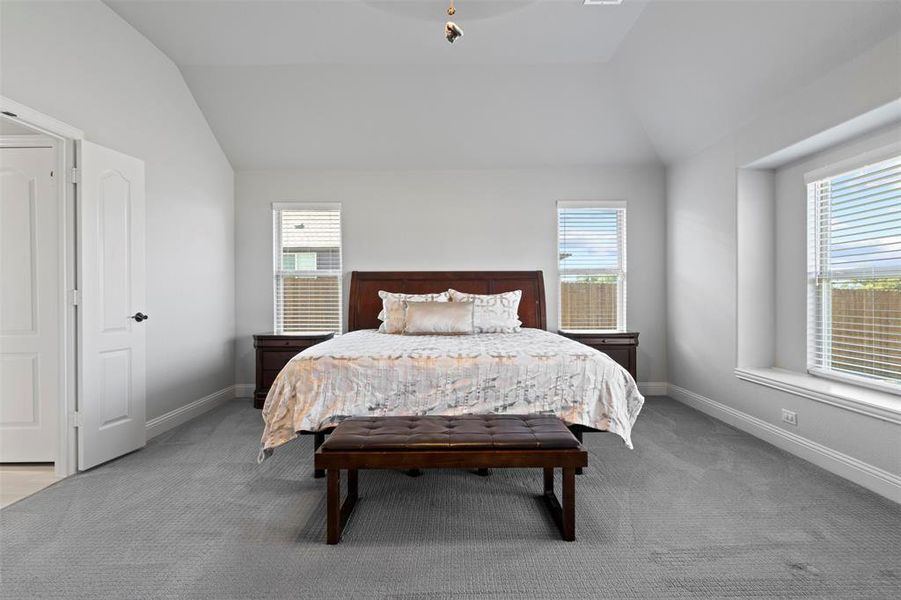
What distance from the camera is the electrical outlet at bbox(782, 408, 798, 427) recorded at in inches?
121

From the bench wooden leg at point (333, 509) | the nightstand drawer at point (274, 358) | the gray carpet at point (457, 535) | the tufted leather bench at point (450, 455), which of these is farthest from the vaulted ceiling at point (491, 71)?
the bench wooden leg at point (333, 509)

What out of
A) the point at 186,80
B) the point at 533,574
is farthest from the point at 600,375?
the point at 186,80

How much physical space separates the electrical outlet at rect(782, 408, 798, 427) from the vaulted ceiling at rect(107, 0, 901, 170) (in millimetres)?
2348

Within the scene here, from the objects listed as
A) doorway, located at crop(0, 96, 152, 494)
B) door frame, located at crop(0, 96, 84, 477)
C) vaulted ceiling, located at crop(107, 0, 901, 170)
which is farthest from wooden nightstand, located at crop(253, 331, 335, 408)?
vaulted ceiling, located at crop(107, 0, 901, 170)

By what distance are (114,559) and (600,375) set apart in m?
2.72

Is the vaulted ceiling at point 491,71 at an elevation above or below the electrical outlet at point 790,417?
above

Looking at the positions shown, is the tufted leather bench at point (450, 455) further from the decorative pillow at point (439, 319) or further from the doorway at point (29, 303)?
the doorway at point (29, 303)

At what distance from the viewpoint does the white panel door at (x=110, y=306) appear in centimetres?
288

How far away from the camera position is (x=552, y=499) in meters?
2.33

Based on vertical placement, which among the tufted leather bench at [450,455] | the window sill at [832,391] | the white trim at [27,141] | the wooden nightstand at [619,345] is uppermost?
the white trim at [27,141]

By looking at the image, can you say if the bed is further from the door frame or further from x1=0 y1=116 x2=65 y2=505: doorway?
x1=0 y1=116 x2=65 y2=505: doorway

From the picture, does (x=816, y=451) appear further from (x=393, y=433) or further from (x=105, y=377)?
(x=105, y=377)

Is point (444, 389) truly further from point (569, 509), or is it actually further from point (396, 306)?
point (396, 306)

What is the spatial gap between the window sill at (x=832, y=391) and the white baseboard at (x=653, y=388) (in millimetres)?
1253
